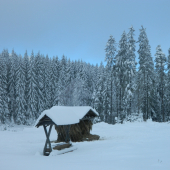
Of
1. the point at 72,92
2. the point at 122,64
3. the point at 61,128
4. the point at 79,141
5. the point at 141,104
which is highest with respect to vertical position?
the point at 122,64

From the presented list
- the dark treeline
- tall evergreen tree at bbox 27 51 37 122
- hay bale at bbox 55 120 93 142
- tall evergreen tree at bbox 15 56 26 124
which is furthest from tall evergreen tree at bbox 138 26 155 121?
tall evergreen tree at bbox 15 56 26 124

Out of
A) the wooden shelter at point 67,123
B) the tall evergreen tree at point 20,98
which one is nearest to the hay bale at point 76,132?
the wooden shelter at point 67,123

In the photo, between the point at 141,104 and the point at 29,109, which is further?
the point at 29,109

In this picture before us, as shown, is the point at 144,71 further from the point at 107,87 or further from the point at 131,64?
the point at 107,87

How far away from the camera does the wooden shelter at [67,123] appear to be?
12492mm

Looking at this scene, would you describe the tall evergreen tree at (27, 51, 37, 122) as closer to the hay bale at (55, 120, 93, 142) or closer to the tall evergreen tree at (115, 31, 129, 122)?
the tall evergreen tree at (115, 31, 129, 122)

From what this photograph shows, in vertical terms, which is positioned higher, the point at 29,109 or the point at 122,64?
the point at 122,64

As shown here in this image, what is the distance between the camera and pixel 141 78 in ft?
111

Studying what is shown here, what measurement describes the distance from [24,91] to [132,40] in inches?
1084

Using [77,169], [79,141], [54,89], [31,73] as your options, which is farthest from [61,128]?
[54,89]

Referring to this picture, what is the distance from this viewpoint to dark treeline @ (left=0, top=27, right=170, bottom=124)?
33094mm

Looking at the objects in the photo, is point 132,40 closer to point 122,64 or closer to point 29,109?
point 122,64

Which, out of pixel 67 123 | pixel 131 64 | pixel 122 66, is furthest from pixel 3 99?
pixel 67 123

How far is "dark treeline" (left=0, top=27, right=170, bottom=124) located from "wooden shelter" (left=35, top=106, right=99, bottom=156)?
14.6 m
